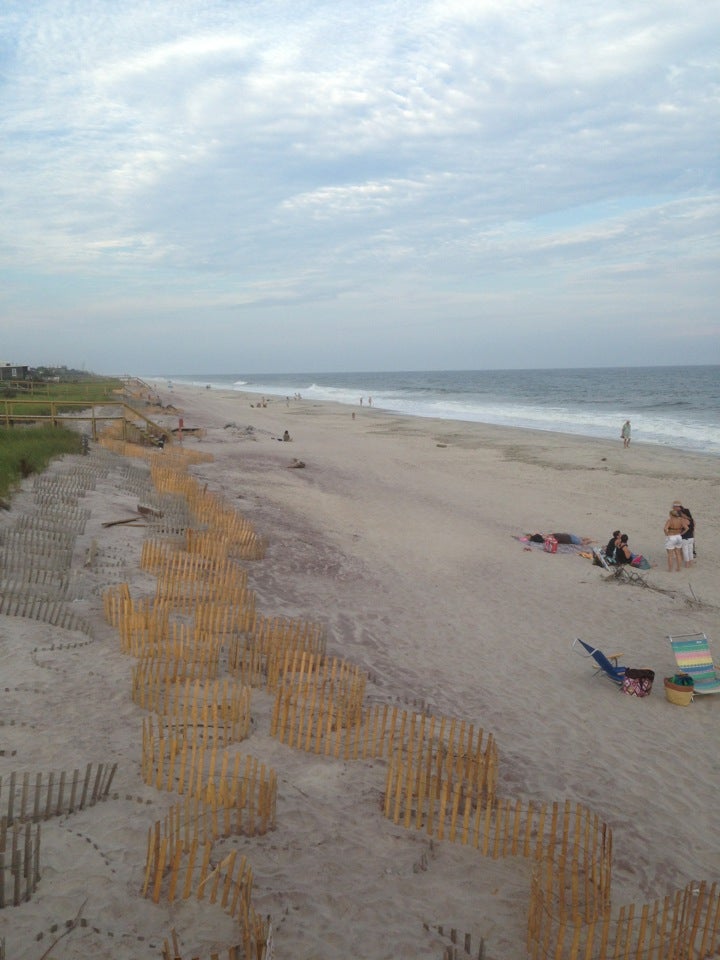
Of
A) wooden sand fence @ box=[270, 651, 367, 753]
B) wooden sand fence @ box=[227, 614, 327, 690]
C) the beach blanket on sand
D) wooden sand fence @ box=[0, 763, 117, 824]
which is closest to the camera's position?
wooden sand fence @ box=[0, 763, 117, 824]

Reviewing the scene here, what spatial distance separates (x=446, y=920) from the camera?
405 centimetres

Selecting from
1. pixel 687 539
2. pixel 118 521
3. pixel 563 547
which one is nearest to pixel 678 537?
pixel 687 539

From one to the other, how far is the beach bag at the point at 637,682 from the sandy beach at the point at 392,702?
95mm

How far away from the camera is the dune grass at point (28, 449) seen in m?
13.5

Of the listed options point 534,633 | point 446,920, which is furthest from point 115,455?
point 446,920

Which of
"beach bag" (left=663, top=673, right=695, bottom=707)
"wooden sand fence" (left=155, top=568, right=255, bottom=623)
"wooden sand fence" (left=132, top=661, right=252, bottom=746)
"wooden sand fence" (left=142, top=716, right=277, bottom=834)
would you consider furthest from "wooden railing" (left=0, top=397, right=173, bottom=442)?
"beach bag" (left=663, top=673, right=695, bottom=707)

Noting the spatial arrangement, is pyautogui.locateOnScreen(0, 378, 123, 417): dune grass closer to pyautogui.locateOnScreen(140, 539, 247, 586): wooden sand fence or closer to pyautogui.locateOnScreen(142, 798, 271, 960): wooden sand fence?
pyautogui.locateOnScreen(140, 539, 247, 586): wooden sand fence

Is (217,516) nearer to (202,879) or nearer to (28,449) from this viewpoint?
(28,449)

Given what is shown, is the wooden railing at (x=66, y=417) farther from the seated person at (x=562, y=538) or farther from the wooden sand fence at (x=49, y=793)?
the wooden sand fence at (x=49, y=793)

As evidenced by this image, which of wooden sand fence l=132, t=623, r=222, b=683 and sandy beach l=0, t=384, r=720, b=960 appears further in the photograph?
wooden sand fence l=132, t=623, r=222, b=683

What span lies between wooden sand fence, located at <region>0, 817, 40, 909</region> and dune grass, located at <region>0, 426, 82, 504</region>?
916 centimetres

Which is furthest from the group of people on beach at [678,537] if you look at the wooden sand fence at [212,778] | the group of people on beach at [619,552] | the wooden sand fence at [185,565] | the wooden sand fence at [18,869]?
the wooden sand fence at [18,869]

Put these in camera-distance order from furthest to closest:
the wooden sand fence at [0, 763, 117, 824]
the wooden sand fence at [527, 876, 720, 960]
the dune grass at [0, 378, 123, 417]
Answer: the dune grass at [0, 378, 123, 417]
the wooden sand fence at [0, 763, 117, 824]
the wooden sand fence at [527, 876, 720, 960]

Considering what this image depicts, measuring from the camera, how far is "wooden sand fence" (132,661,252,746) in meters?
5.78
